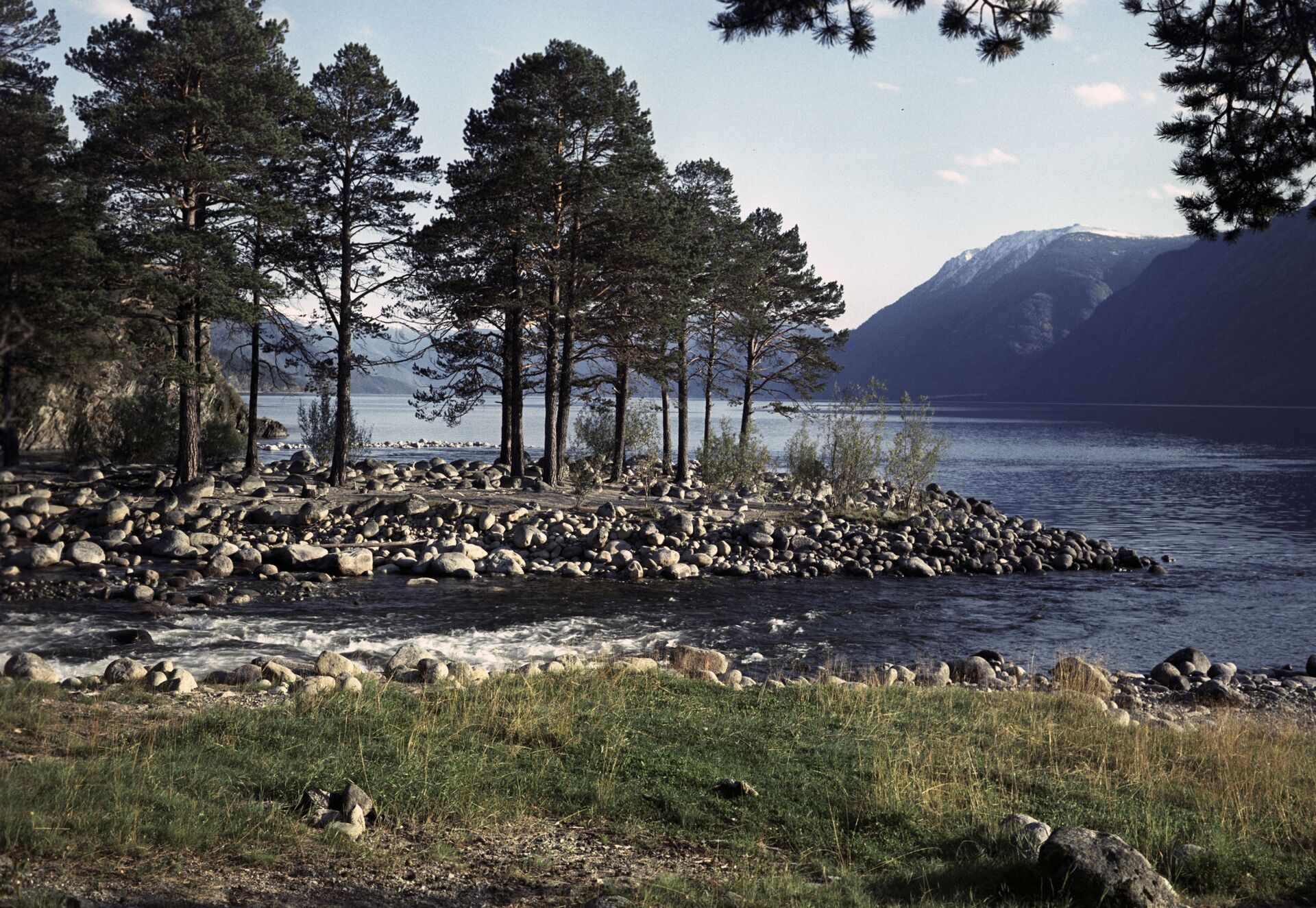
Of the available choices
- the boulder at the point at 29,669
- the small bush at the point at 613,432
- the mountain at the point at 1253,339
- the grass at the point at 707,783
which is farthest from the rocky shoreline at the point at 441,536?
the mountain at the point at 1253,339

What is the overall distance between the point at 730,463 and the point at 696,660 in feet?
71.0

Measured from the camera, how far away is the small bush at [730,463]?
35.1 meters

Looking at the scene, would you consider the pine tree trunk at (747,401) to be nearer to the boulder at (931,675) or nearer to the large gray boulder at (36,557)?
the boulder at (931,675)

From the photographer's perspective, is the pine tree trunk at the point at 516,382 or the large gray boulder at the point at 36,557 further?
the pine tree trunk at the point at 516,382

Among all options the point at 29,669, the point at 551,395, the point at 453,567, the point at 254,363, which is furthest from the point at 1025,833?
the point at 254,363

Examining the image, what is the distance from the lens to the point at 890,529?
2945 centimetres

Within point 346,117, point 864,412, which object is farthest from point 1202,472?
point 346,117

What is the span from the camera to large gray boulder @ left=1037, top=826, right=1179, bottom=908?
5.34m

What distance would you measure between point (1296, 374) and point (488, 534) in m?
183

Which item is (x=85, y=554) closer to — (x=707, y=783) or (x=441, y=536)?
(x=441, y=536)

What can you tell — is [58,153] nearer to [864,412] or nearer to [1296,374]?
[864,412]

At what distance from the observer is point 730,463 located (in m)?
35.1

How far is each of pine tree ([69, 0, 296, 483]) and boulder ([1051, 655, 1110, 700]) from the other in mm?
20691

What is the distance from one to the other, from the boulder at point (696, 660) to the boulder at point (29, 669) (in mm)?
7859
